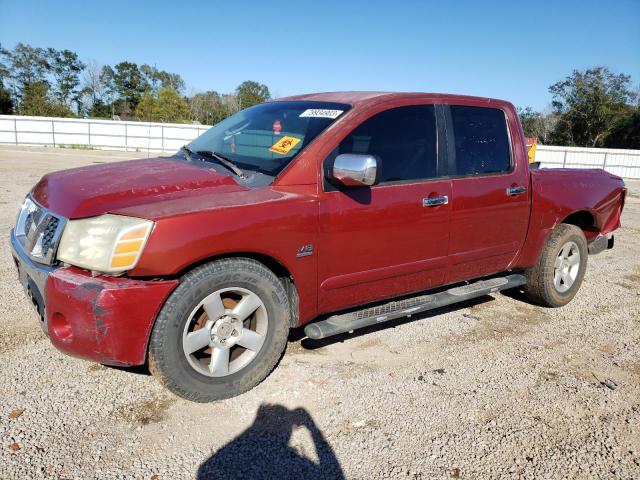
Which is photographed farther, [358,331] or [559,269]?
[559,269]

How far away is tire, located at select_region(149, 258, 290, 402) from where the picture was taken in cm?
277

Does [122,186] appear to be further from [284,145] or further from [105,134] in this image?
[105,134]

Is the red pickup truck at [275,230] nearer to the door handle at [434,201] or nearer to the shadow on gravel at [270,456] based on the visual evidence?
the door handle at [434,201]

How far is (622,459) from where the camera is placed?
2.68 meters

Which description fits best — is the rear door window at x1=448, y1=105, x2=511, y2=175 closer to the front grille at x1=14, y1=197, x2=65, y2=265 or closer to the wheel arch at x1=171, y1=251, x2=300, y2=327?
the wheel arch at x1=171, y1=251, x2=300, y2=327

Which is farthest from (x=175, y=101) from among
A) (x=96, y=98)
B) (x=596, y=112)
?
(x=596, y=112)

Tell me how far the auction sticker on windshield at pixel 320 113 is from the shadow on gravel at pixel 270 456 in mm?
1977

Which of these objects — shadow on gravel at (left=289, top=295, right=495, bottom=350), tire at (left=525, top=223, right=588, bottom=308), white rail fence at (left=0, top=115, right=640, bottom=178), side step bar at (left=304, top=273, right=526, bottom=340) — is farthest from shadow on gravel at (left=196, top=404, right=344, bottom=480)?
white rail fence at (left=0, top=115, right=640, bottom=178)

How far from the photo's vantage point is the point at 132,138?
25.6 metres

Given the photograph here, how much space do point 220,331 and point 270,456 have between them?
75 cm

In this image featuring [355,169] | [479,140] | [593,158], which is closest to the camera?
[355,169]

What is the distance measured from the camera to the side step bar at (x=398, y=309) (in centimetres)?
333

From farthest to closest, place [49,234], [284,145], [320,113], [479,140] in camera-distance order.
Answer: [479,140] < [320,113] < [284,145] < [49,234]

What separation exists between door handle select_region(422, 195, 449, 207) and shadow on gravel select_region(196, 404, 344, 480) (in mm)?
1718
